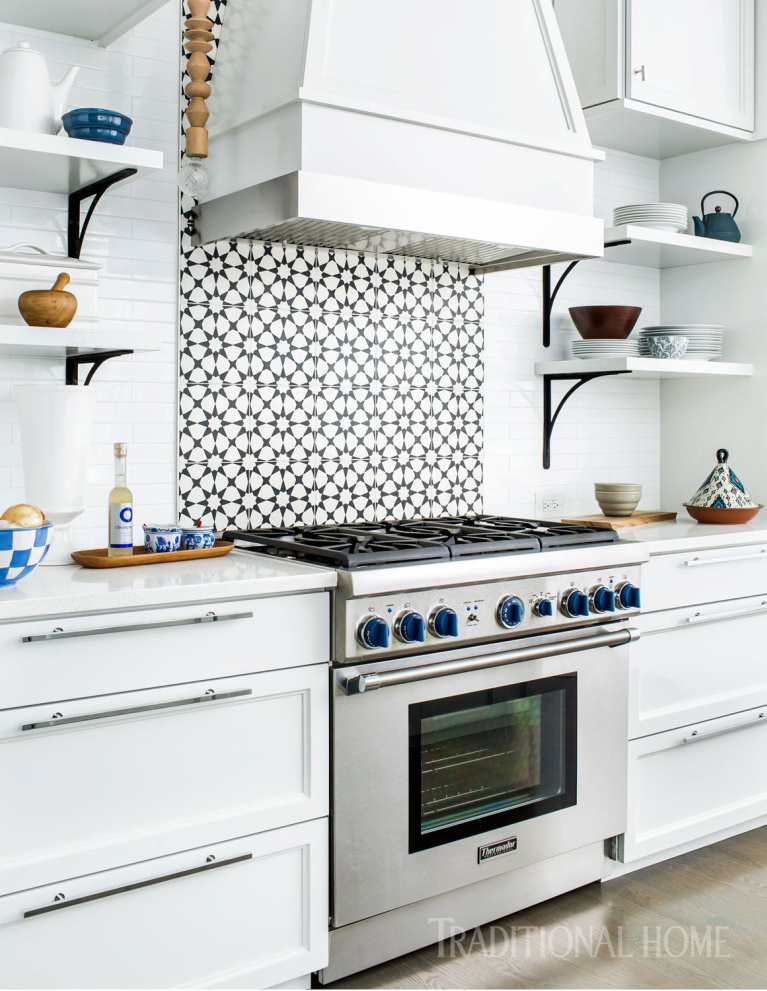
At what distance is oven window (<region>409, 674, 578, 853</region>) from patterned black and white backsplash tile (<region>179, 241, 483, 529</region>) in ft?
2.67

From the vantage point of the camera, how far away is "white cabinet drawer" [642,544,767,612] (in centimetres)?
278

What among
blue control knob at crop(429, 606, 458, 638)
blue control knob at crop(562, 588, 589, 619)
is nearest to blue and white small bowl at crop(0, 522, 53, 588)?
blue control knob at crop(429, 606, 458, 638)

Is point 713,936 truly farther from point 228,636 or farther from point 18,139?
point 18,139

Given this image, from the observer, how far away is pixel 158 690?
6.32 ft

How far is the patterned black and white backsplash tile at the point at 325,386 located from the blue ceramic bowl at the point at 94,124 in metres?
0.50

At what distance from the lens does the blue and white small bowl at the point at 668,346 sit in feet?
11.1

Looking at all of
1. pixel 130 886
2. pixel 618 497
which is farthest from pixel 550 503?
pixel 130 886

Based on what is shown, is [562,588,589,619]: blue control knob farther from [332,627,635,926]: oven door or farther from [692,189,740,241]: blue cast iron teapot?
[692,189,740,241]: blue cast iron teapot

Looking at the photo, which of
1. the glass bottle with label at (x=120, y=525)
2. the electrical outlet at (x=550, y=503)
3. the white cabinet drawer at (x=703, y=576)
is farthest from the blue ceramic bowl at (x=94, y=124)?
the electrical outlet at (x=550, y=503)

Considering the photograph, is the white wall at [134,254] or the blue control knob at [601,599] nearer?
the white wall at [134,254]

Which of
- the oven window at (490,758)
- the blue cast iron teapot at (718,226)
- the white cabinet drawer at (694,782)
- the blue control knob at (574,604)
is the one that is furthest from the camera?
the blue cast iron teapot at (718,226)

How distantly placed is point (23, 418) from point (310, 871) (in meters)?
1.22

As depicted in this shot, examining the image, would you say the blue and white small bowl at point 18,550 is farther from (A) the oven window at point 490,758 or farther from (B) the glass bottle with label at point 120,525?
(A) the oven window at point 490,758

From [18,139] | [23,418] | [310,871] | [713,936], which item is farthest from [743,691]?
[18,139]
